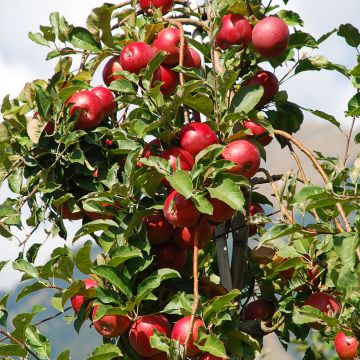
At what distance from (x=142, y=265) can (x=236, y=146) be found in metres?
0.39

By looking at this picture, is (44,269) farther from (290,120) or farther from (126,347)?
(290,120)

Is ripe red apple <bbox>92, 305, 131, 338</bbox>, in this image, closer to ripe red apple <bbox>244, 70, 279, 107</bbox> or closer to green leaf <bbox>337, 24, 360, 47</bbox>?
ripe red apple <bbox>244, 70, 279, 107</bbox>

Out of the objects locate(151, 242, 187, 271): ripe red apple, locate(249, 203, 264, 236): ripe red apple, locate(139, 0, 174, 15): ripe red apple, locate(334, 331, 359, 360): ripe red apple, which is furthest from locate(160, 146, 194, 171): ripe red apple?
locate(139, 0, 174, 15): ripe red apple

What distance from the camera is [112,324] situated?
1936 mm

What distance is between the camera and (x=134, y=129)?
1.98 meters

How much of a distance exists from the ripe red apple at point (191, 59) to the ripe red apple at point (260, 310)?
72 centimetres

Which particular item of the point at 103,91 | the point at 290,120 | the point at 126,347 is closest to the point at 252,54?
the point at 290,120

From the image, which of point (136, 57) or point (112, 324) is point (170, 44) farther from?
point (112, 324)

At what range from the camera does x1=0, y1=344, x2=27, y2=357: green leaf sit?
195 cm

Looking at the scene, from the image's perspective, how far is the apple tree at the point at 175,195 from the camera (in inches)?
72.1

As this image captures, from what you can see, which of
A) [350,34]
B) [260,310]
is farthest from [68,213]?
[350,34]

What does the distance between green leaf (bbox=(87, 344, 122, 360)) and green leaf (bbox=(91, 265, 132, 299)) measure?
14 cm

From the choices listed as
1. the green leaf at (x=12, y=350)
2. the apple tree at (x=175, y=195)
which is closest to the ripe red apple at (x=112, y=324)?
the apple tree at (x=175, y=195)

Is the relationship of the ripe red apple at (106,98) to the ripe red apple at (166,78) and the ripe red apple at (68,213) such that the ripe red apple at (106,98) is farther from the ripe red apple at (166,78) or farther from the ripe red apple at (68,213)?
the ripe red apple at (68,213)
